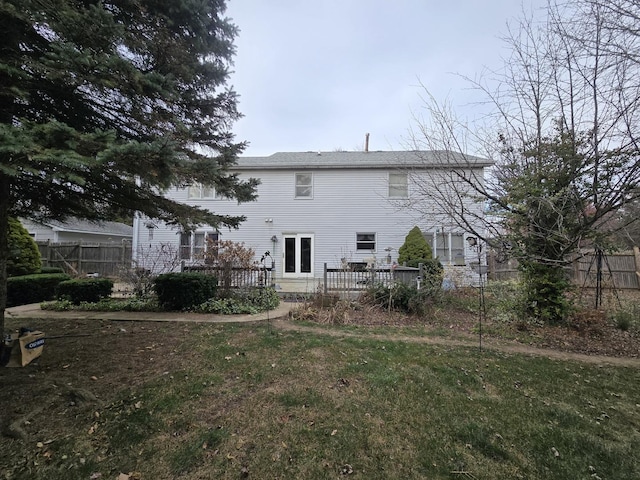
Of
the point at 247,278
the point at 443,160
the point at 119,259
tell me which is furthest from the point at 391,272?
the point at 119,259

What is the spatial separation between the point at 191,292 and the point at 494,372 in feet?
21.9

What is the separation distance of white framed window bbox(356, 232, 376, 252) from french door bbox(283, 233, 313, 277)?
223cm

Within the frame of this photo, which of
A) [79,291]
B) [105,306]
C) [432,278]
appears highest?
[432,278]

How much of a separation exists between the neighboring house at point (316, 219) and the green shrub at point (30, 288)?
5.26 m

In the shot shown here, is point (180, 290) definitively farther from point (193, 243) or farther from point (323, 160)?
point (323, 160)

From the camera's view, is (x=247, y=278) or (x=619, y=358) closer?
(x=619, y=358)

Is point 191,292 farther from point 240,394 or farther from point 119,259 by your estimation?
point 119,259

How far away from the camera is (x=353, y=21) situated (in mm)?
8617

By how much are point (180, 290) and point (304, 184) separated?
873cm

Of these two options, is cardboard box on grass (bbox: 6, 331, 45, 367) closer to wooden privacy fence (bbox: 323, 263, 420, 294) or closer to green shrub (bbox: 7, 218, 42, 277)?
wooden privacy fence (bbox: 323, 263, 420, 294)

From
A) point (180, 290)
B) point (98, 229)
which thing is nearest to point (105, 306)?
point (180, 290)

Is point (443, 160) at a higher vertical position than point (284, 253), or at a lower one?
higher

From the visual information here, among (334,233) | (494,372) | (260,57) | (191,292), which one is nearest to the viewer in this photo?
(494,372)

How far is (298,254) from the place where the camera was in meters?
14.6
